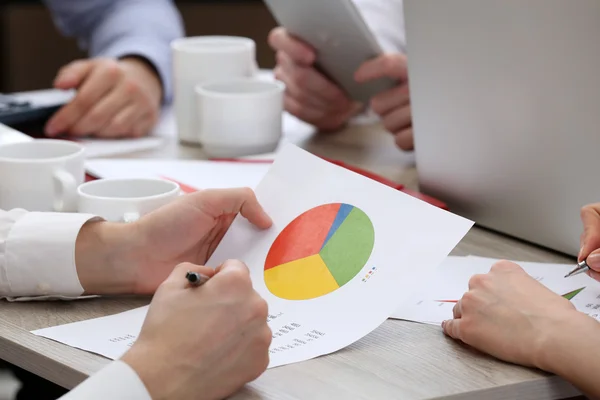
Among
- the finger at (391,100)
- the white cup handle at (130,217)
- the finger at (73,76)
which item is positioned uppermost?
the white cup handle at (130,217)

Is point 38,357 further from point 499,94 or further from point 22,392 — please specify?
point 22,392

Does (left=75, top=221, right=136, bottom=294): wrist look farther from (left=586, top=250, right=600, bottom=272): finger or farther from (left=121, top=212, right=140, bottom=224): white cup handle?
(left=586, top=250, right=600, bottom=272): finger

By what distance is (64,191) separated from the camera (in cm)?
95

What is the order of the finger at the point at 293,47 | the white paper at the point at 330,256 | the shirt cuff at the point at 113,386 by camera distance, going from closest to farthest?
the shirt cuff at the point at 113,386
the white paper at the point at 330,256
the finger at the point at 293,47

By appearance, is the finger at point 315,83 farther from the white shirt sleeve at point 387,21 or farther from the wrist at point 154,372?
the wrist at point 154,372

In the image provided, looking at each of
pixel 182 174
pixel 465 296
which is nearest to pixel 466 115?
pixel 465 296

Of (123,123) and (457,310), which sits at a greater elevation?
(457,310)

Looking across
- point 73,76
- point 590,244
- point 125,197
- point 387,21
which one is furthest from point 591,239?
point 73,76

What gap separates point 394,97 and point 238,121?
9.1 inches

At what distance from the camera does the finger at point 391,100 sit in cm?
127

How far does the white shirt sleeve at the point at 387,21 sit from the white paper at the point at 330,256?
2.17 ft

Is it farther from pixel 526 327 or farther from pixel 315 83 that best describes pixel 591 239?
pixel 315 83

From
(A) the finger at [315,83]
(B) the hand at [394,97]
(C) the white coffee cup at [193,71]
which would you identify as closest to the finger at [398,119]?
(B) the hand at [394,97]

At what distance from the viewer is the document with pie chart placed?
0.72 m
